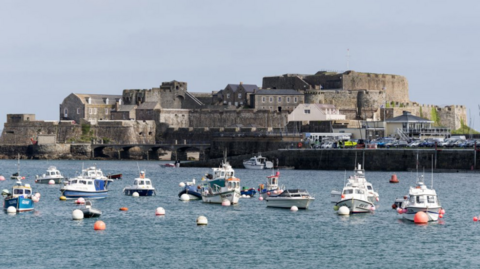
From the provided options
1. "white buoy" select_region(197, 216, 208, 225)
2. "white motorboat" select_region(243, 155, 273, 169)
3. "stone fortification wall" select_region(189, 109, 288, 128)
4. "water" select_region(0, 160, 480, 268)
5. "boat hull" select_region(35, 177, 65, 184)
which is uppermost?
"stone fortification wall" select_region(189, 109, 288, 128)

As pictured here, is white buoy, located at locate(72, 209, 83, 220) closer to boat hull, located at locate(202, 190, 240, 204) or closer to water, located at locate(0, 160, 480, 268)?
water, located at locate(0, 160, 480, 268)

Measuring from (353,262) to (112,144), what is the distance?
265 ft

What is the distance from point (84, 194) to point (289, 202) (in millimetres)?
13534

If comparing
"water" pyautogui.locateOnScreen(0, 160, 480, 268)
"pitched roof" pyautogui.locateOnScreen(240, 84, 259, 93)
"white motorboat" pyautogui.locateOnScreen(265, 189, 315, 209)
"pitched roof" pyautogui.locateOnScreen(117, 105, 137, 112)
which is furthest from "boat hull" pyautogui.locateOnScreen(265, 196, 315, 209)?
"pitched roof" pyautogui.locateOnScreen(117, 105, 137, 112)

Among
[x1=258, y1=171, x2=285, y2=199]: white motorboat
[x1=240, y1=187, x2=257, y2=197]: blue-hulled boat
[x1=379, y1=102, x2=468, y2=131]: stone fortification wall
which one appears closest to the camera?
[x1=258, y1=171, x2=285, y2=199]: white motorboat

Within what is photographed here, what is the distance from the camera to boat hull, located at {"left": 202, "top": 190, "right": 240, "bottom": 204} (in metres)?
53.9

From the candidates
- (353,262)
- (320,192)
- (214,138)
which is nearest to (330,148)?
(214,138)

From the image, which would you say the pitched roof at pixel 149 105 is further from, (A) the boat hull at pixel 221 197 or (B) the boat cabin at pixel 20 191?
(B) the boat cabin at pixel 20 191

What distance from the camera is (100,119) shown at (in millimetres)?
127000

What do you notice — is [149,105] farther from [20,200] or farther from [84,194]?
[20,200]

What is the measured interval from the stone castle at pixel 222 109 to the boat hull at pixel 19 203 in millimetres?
61423

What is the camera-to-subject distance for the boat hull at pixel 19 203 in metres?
49.1

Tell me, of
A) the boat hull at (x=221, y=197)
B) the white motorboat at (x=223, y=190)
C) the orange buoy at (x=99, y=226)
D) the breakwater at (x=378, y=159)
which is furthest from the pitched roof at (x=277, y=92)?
the orange buoy at (x=99, y=226)

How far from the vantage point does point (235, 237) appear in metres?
41.2
